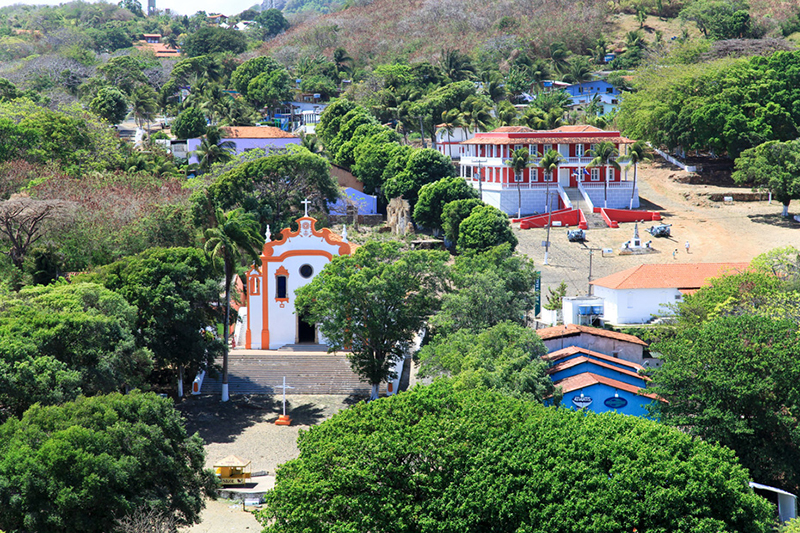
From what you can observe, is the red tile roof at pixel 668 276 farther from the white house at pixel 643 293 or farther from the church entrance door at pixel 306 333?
the church entrance door at pixel 306 333

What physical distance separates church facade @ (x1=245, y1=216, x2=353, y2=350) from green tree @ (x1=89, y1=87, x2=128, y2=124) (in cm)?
4714

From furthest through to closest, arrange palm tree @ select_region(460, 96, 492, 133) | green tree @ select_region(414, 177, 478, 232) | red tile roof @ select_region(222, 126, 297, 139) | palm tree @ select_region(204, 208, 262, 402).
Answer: red tile roof @ select_region(222, 126, 297, 139) < palm tree @ select_region(460, 96, 492, 133) < green tree @ select_region(414, 177, 478, 232) < palm tree @ select_region(204, 208, 262, 402)

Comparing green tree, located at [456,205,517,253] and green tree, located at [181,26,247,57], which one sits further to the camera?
green tree, located at [181,26,247,57]

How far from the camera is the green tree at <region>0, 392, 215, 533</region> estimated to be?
22016mm

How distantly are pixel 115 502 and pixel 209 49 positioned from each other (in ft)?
375

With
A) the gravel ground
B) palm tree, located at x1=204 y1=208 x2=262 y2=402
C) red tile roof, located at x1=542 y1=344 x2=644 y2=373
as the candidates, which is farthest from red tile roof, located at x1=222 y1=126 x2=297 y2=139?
red tile roof, located at x1=542 y1=344 x2=644 y2=373

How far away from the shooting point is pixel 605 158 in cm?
6450

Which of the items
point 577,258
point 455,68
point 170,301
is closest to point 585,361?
point 170,301

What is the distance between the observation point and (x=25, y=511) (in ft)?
72.1

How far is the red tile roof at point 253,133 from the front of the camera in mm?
77188

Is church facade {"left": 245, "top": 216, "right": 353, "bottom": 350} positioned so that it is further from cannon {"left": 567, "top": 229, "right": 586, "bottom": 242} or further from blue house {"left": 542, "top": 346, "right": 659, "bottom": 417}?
cannon {"left": 567, "top": 229, "right": 586, "bottom": 242}

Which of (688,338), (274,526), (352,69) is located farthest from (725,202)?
(352,69)

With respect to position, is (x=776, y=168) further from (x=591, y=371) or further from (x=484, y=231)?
(x=591, y=371)

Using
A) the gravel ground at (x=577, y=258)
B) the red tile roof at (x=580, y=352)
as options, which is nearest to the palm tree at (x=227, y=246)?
the gravel ground at (x=577, y=258)
